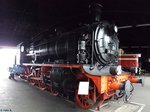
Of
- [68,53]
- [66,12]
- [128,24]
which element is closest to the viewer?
[68,53]

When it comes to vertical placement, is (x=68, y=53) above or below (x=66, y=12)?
below

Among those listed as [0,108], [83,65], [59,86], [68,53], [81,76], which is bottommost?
[0,108]

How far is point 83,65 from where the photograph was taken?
4.33m

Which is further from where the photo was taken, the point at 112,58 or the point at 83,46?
the point at 112,58

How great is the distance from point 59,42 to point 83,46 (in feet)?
5.02

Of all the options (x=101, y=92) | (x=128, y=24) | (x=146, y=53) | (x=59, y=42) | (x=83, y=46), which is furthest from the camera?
(x=146, y=53)

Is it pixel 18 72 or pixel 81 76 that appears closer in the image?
pixel 81 76

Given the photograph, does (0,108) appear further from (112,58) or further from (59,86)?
(112,58)

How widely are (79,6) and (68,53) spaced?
3.66 metres

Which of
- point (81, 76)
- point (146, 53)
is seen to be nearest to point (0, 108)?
point (81, 76)

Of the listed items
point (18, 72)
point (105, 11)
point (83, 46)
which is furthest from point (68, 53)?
point (18, 72)

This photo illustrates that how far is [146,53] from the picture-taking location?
25703 mm

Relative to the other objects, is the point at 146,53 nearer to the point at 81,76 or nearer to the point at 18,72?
the point at 18,72

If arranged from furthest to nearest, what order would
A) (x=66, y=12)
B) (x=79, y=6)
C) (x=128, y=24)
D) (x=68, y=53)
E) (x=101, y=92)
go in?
(x=128, y=24), (x=66, y=12), (x=79, y=6), (x=68, y=53), (x=101, y=92)
